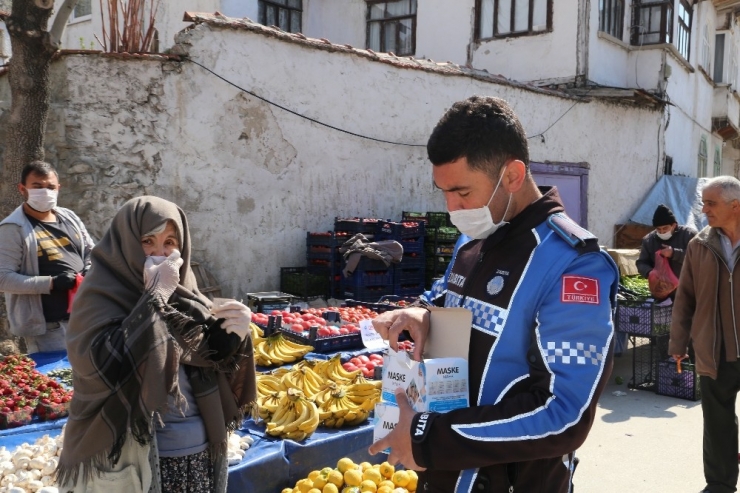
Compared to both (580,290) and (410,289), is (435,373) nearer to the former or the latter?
(580,290)

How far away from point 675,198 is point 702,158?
18.8 ft

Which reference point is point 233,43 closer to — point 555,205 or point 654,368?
point 654,368

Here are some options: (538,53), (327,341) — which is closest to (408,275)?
(327,341)

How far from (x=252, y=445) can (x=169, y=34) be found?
12.2 m

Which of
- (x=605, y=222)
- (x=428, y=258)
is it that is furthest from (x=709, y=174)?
(x=428, y=258)

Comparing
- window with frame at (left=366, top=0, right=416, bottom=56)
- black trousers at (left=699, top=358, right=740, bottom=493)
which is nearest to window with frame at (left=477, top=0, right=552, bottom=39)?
window with frame at (left=366, top=0, right=416, bottom=56)

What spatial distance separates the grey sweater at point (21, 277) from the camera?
461cm

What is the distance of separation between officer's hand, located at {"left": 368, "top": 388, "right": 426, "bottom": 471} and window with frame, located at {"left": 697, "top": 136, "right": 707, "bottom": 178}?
68.9ft

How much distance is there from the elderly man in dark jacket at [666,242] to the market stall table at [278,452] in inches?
208

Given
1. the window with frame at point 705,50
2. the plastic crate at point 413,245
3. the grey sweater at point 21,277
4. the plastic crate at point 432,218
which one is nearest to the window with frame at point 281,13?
the plastic crate at point 432,218

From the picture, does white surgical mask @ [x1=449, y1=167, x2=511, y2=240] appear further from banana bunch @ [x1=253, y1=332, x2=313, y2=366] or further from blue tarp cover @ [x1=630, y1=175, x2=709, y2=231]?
blue tarp cover @ [x1=630, y1=175, x2=709, y2=231]

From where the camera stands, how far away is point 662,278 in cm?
783

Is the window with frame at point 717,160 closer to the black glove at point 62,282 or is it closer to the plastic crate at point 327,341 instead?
the plastic crate at point 327,341

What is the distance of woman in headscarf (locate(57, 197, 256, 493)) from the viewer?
2.61 metres
